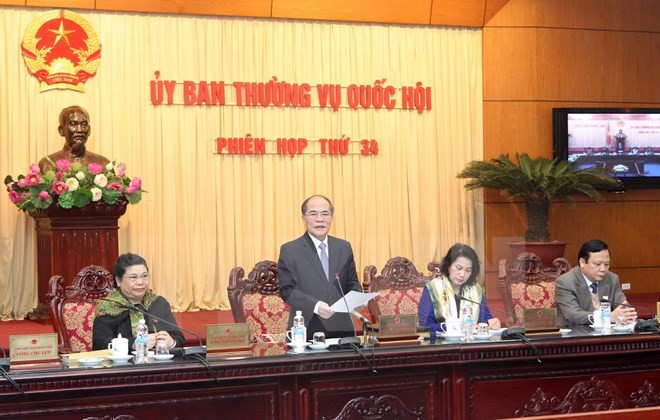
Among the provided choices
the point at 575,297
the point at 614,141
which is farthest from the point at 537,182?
the point at 575,297

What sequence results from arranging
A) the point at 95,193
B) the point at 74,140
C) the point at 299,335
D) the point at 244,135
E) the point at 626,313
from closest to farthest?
the point at 299,335 → the point at 626,313 → the point at 95,193 → the point at 74,140 → the point at 244,135

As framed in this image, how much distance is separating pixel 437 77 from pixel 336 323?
571 cm

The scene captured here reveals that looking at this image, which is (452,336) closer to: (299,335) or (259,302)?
(299,335)

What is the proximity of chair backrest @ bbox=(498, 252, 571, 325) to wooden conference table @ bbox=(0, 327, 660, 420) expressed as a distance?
106 cm

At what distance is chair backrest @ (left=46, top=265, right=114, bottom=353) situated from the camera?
15.5 feet

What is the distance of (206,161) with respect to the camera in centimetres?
943

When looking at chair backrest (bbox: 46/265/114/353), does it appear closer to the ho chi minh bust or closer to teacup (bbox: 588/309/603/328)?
teacup (bbox: 588/309/603/328)

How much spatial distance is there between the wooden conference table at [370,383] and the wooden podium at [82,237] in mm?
3747

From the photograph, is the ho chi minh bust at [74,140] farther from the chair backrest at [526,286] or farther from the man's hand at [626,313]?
the man's hand at [626,313]

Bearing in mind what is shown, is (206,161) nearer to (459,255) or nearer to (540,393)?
(459,255)

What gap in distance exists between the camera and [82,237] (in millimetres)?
7660

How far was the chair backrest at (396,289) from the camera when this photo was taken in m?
5.67

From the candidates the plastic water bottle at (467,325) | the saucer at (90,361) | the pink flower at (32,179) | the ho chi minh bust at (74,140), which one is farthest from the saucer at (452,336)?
the ho chi minh bust at (74,140)

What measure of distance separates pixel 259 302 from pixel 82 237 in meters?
2.77
